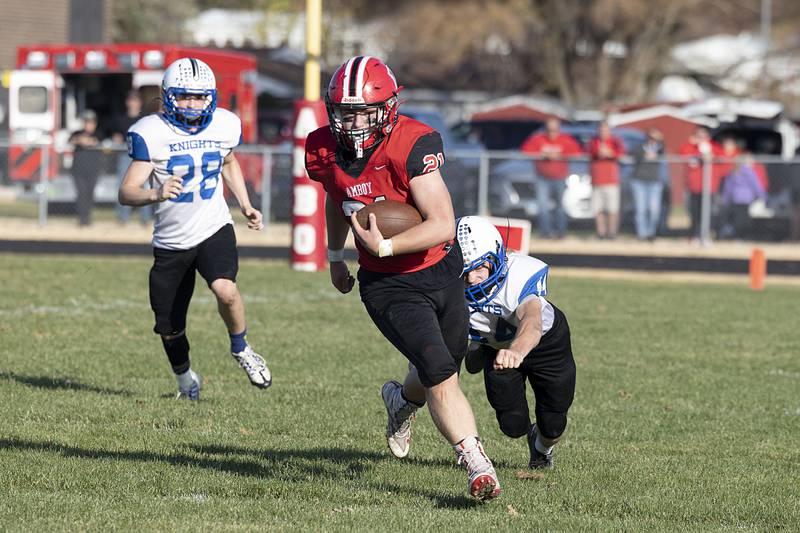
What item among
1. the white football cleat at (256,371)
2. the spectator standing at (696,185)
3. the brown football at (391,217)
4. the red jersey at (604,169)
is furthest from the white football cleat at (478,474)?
the spectator standing at (696,185)

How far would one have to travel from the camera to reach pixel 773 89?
4478 cm

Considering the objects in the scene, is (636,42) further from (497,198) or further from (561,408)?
(561,408)

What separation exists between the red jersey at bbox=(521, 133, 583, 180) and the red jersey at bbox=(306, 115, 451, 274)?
14.2 meters

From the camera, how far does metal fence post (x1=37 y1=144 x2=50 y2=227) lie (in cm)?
2084

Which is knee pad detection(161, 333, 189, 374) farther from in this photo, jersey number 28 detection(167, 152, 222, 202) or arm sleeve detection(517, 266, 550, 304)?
arm sleeve detection(517, 266, 550, 304)

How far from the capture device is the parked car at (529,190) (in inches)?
795

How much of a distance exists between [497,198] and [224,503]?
15.1 m

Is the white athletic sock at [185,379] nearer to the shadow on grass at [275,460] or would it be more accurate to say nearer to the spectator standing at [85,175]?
the shadow on grass at [275,460]

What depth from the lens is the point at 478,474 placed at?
5477 mm

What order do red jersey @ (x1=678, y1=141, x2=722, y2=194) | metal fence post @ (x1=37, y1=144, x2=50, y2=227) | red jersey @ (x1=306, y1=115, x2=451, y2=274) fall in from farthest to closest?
metal fence post @ (x1=37, y1=144, x2=50, y2=227)
red jersey @ (x1=678, y1=141, x2=722, y2=194)
red jersey @ (x1=306, y1=115, x2=451, y2=274)

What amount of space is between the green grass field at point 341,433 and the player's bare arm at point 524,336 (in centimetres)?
65

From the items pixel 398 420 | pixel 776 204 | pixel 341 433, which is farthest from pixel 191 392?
pixel 776 204

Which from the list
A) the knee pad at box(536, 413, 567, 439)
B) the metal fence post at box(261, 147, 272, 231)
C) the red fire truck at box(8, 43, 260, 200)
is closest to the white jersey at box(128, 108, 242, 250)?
the knee pad at box(536, 413, 567, 439)

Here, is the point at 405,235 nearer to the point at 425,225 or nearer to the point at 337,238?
the point at 425,225
